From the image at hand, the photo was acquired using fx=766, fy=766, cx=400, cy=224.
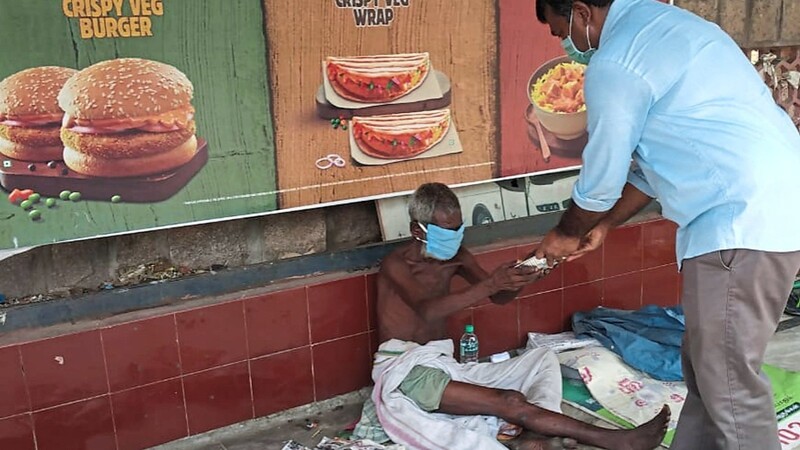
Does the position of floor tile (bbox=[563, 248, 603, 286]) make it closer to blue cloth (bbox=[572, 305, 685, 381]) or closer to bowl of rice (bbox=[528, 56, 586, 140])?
blue cloth (bbox=[572, 305, 685, 381])

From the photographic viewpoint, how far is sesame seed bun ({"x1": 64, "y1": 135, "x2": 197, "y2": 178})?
8.73 ft

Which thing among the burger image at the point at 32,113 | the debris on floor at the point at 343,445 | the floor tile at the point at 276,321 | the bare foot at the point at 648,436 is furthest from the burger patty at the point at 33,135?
the bare foot at the point at 648,436

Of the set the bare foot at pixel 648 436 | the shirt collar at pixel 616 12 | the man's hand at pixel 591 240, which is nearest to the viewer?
the shirt collar at pixel 616 12

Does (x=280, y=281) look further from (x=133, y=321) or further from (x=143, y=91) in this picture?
(x=143, y=91)

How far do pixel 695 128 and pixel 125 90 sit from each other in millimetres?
1875

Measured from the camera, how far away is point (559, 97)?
373 cm

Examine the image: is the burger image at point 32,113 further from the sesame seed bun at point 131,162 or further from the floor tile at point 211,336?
the floor tile at point 211,336

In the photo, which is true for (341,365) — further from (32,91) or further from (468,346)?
(32,91)

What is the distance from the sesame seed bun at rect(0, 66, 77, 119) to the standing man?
5.34 feet

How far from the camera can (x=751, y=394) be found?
2070 mm

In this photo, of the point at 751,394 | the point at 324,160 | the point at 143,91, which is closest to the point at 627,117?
the point at 751,394

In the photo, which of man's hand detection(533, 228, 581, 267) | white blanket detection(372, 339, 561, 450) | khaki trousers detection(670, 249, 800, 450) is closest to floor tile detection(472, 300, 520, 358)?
white blanket detection(372, 339, 561, 450)

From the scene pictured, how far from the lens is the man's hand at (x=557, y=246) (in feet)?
7.66

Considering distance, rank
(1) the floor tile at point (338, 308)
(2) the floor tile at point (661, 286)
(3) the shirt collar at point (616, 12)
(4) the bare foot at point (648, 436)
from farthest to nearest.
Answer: (2) the floor tile at point (661, 286) < (1) the floor tile at point (338, 308) < (4) the bare foot at point (648, 436) < (3) the shirt collar at point (616, 12)
